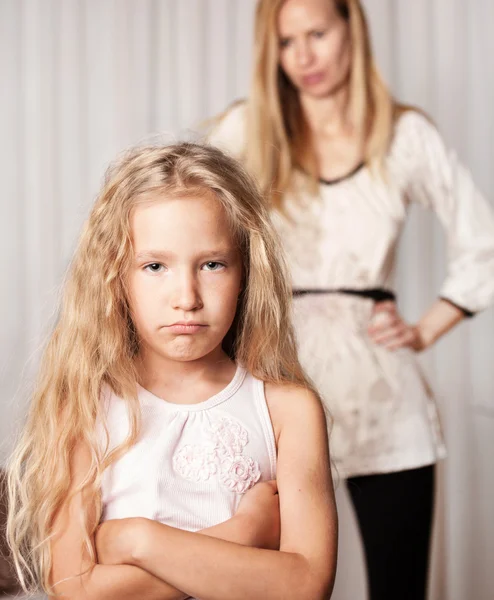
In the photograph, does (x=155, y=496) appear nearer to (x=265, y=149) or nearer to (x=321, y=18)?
(x=265, y=149)

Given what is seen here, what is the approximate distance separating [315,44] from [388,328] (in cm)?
64

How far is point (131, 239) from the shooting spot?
96 centimetres

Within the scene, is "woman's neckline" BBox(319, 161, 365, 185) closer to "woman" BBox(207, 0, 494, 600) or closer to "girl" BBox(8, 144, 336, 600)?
"woman" BBox(207, 0, 494, 600)

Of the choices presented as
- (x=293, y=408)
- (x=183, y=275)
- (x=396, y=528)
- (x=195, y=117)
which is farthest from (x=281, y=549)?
A: (x=195, y=117)

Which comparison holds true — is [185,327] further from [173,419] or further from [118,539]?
[118,539]

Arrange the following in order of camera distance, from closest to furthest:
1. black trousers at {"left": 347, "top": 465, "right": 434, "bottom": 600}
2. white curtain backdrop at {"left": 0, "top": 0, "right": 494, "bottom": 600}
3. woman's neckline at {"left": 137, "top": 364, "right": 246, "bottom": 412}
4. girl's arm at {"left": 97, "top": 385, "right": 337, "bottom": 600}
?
girl's arm at {"left": 97, "top": 385, "right": 337, "bottom": 600} → woman's neckline at {"left": 137, "top": 364, "right": 246, "bottom": 412} → black trousers at {"left": 347, "top": 465, "right": 434, "bottom": 600} → white curtain backdrop at {"left": 0, "top": 0, "right": 494, "bottom": 600}

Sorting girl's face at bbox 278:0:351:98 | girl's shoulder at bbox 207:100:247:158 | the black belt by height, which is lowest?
the black belt

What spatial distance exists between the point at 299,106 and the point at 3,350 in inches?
39.6

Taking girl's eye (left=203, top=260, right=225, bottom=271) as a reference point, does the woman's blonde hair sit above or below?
above

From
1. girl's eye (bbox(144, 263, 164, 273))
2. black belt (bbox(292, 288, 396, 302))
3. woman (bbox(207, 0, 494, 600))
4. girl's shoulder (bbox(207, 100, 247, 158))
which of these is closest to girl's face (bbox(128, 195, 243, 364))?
girl's eye (bbox(144, 263, 164, 273))

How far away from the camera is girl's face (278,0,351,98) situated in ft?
6.16

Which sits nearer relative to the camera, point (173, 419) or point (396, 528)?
point (173, 419)

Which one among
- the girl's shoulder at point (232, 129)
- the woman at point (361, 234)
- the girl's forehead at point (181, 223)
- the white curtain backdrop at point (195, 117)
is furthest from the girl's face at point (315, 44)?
the girl's forehead at point (181, 223)

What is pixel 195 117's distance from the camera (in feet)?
7.64
